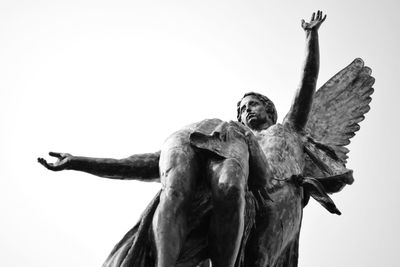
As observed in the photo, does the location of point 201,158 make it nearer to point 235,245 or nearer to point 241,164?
point 241,164

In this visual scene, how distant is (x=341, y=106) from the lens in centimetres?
1204

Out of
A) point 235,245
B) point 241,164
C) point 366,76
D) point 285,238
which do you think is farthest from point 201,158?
→ point 366,76

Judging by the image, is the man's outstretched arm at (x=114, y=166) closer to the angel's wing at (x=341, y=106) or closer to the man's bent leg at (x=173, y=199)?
the man's bent leg at (x=173, y=199)

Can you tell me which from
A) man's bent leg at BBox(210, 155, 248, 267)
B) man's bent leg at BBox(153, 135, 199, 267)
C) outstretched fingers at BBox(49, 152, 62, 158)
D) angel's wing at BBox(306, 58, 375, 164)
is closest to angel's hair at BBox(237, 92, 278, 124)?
angel's wing at BBox(306, 58, 375, 164)

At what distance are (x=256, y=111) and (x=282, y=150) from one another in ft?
2.64

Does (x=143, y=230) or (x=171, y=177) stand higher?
(x=171, y=177)

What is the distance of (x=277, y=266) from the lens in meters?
9.69

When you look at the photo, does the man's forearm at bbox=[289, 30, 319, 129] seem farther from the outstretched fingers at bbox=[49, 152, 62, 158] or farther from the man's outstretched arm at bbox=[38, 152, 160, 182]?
the outstretched fingers at bbox=[49, 152, 62, 158]

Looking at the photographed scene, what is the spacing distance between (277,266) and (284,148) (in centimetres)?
146

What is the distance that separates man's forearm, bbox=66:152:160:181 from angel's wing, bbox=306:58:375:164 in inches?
131

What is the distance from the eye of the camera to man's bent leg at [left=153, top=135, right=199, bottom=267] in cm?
757

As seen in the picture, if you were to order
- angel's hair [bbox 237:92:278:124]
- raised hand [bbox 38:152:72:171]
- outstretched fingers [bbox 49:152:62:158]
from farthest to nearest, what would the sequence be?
angel's hair [bbox 237:92:278:124] < outstretched fingers [bbox 49:152:62:158] < raised hand [bbox 38:152:72:171]

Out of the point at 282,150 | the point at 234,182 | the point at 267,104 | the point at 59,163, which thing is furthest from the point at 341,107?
the point at 59,163

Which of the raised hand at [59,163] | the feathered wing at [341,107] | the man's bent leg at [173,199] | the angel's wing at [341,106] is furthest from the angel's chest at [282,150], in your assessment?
the raised hand at [59,163]
